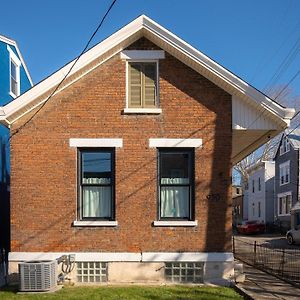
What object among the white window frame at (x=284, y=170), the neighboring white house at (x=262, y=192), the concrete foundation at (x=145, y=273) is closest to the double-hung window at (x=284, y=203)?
the white window frame at (x=284, y=170)

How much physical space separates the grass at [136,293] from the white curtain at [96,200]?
185 cm

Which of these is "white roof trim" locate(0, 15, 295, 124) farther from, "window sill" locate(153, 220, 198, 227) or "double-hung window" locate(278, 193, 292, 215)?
"double-hung window" locate(278, 193, 292, 215)

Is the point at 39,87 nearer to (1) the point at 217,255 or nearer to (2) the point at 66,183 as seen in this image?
(2) the point at 66,183

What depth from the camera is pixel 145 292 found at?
11.0 metres

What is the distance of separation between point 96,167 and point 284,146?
3758 centimetres

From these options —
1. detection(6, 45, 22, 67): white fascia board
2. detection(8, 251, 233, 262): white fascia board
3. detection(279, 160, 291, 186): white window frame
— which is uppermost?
detection(6, 45, 22, 67): white fascia board

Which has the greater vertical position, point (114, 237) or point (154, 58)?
point (154, 58)

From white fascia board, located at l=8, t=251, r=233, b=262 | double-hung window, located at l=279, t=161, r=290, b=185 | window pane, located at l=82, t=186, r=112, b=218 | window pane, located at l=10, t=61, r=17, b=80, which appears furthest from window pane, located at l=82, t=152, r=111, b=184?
double-hung window, located at l=279, t=161, r=290, b=185

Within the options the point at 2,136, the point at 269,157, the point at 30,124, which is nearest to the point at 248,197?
the point at 269,157

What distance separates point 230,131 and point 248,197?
5140 centimetres

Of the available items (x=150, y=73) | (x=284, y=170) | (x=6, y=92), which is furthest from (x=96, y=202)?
(x=284, y=170)

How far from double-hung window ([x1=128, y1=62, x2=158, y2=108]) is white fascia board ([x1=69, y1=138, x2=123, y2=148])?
1.01m

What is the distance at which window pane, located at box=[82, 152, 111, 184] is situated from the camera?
12508mm

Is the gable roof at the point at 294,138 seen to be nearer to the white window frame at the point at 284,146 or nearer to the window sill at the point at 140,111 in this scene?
the white window frame at the point at 284,146
